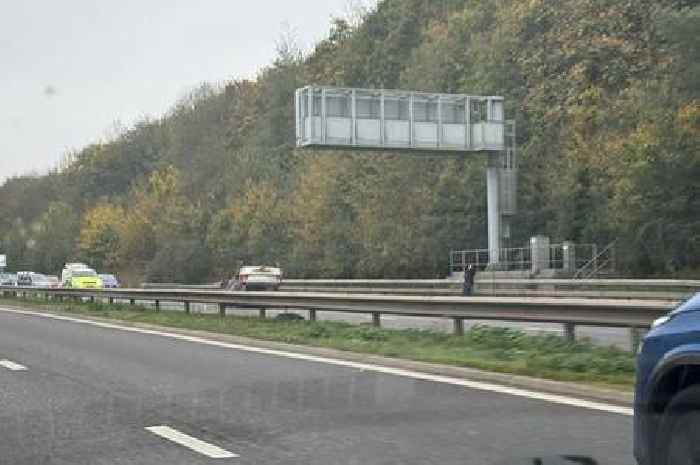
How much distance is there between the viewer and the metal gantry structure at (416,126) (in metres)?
42.6

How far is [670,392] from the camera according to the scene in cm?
543

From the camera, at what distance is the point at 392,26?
75938 millimetres

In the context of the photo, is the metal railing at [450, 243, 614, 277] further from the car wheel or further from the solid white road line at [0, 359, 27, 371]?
the car wheel

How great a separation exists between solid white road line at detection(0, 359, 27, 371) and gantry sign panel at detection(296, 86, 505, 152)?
28187 millimetres

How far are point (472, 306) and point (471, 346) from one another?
2.95ft

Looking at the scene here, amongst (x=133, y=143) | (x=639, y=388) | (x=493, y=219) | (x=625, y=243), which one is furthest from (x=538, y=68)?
(x=133, y=143)

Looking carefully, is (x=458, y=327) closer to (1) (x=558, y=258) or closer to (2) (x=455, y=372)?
(2) (x=455, y=372)

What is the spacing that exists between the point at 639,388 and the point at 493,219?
41.5m

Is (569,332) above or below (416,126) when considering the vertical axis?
below

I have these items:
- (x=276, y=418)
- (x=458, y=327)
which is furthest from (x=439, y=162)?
(x=276, y=418)

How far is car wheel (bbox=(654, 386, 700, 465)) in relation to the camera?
5246 millimetres

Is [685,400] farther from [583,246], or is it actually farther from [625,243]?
[583,246]

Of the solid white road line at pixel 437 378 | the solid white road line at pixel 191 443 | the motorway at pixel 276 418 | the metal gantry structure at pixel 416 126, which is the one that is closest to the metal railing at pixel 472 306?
the solid white road line at pixel 437 378

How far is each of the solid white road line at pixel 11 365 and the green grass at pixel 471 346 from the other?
4579 mm
